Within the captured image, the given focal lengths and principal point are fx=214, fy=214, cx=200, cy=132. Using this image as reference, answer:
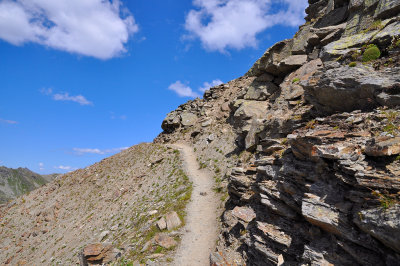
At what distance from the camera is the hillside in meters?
9.21

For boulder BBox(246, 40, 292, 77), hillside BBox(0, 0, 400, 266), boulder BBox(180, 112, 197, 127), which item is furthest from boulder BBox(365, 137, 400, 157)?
boulder BBox(180, 112, 197, 127)

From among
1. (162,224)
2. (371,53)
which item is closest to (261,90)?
(371,53)

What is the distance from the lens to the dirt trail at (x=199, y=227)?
18656 millimetres

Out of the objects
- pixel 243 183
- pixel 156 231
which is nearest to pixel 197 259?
pixel 156 231

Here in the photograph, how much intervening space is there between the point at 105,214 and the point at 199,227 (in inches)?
787

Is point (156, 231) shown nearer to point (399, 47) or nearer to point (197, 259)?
point (197, 259)

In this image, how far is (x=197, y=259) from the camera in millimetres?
18406

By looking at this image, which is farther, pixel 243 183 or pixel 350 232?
pixel 243 183

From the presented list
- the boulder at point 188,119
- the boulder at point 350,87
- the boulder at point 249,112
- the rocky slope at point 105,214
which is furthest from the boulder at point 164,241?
the boulder at point 188,119

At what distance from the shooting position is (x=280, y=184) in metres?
13.8

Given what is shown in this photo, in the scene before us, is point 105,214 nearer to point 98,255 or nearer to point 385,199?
point 98,255

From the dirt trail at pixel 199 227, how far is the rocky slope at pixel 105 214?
1044 millimetres

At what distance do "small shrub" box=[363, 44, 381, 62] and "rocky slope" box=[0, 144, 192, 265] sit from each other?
21439 mm

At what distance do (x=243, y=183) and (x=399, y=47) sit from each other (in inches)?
586
